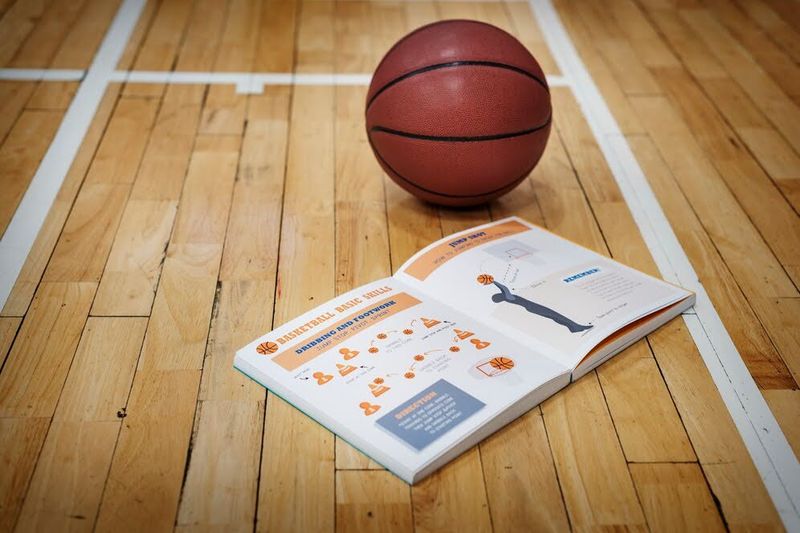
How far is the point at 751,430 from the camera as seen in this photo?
1.76m

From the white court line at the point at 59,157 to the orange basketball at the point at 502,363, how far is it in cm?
107

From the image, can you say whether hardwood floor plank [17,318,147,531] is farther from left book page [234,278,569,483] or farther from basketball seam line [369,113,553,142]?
basketball seam line [369,113,553,142]

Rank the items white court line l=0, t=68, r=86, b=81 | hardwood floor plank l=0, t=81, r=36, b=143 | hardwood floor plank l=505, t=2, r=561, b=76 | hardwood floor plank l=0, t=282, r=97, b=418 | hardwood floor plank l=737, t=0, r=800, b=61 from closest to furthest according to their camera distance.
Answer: hardwood floor plank l=0, t=282, r=97, b=418, hardwood floor plank l=0, t=81, r=36, b=143, white court line l=0, t=68, r=86, b=81, hardwood floor plank l=505, t=2, r=561, b=76, hardwood floor plank l=737, t=0, r=800, b=61

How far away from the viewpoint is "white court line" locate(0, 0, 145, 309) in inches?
87.5

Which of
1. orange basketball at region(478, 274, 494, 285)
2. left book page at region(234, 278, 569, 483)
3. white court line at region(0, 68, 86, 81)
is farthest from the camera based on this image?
white court line at region(0, 68, 86, 81)

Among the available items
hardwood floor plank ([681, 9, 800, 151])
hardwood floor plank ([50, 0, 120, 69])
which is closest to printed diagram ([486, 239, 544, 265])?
hardwood floor plank ([681, 9, 800, 151])

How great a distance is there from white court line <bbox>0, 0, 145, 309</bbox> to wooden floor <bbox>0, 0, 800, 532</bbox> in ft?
0.12

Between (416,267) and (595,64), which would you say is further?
(595,64)

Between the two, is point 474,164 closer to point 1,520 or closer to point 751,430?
point 751,430

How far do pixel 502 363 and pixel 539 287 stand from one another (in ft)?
1.00

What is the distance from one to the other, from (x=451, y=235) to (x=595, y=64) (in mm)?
1425

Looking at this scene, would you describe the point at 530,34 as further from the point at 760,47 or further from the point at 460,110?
the point at 460,110

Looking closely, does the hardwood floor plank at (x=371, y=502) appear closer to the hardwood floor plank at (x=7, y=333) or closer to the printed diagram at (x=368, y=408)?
the printed diagram at (x=368, y=408)

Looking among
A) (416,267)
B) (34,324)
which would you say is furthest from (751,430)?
(34,324)
